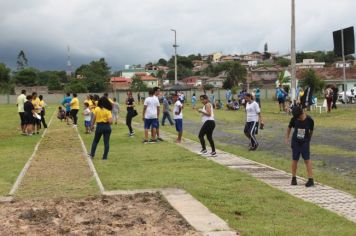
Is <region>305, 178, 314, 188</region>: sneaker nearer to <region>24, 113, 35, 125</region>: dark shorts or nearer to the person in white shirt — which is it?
the person in white shirt

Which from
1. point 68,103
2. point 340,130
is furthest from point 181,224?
point 68,103

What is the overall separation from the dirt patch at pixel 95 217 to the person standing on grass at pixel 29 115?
13482mm

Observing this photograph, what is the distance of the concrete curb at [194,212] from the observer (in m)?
6.30

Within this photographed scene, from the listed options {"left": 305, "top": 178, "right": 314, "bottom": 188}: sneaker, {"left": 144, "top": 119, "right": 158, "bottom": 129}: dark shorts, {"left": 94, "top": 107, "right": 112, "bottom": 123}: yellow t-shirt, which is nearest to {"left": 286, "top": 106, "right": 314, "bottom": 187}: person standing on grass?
A: {"left": 305, "top": 178, "right": 314, "bottom": 188}: sneaker

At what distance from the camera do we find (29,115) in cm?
2134

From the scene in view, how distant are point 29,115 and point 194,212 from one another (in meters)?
15.2

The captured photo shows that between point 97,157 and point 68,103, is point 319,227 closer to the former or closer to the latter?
point 97,157

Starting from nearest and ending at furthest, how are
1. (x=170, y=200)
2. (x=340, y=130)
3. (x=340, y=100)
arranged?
(x=170, y=200) → (x=340, y=130) → (x=340, y=100)

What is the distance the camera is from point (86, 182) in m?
9.88

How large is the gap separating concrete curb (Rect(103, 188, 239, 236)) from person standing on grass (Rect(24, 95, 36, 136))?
13.1 m

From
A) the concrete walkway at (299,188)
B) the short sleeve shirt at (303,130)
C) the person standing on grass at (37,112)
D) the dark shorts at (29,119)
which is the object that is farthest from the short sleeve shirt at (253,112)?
the person standing on grass at (37,112)

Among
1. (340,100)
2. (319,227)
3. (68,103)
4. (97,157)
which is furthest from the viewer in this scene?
(340,100)

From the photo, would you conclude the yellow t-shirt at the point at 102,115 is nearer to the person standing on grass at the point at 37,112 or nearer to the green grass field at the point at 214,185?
the green grass field at the point at 214,185

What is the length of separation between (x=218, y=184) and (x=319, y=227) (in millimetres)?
3183
